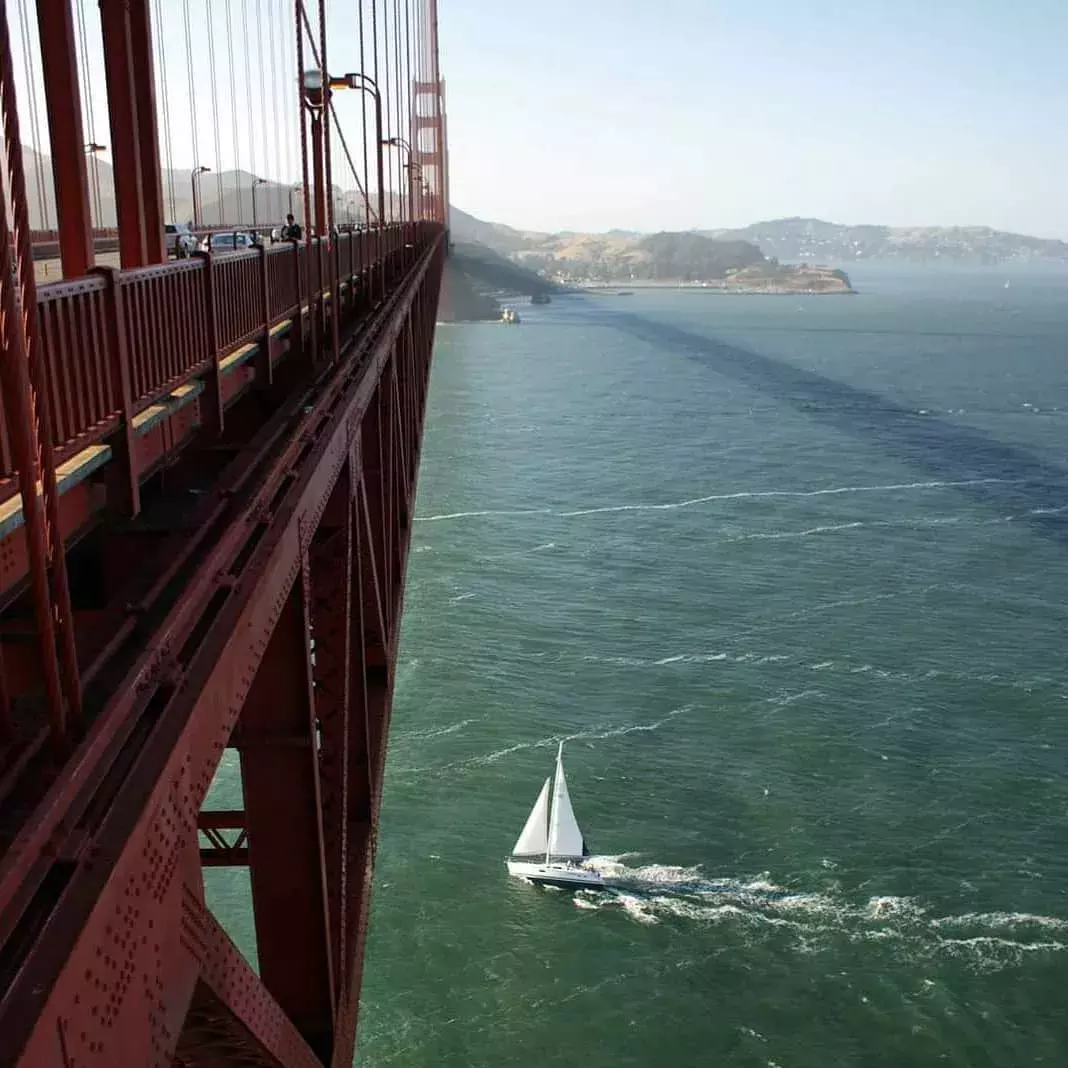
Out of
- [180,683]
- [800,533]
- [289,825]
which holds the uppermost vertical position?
[180,683]

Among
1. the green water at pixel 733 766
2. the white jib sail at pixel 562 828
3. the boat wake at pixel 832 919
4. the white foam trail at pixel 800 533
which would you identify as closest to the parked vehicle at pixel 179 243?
the green water at pixel 733 766

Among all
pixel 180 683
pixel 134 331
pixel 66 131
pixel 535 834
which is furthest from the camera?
pixel 535 834

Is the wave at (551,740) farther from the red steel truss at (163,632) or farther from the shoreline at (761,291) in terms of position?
the shoreline at (761,291)

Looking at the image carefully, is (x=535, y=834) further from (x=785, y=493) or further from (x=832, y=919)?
(x=785, y=493)

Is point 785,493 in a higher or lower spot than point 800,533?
higher

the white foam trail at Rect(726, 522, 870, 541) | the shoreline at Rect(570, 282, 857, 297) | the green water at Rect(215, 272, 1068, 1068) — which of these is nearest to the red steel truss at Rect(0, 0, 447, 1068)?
the green water at Rect(215, 272, 1068, 1068)

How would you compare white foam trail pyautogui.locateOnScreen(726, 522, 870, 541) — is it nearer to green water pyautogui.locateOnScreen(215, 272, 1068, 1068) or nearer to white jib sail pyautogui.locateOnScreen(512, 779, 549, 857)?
green water pyautogui.locateOnScreen(215, 272, 1068, 1068)

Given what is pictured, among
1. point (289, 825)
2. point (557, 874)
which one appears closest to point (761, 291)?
point (557, 874)
